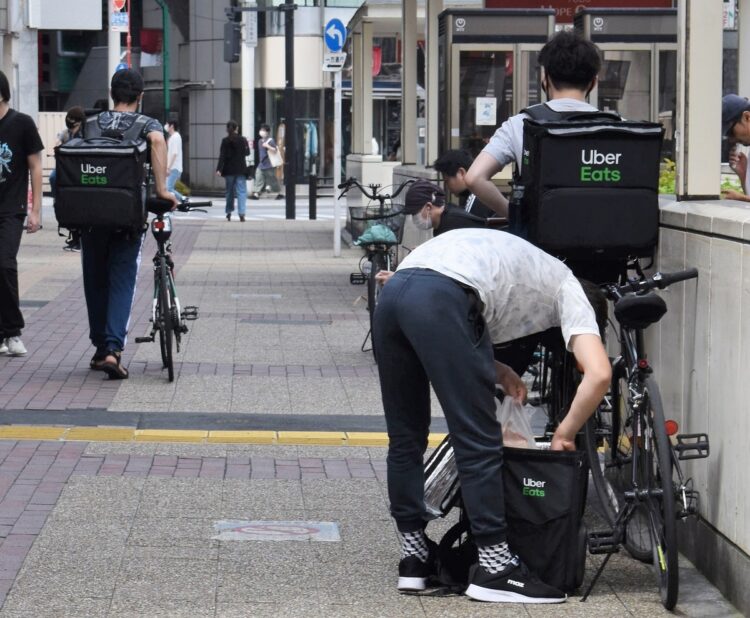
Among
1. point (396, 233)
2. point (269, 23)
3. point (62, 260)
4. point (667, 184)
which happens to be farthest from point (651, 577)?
point (269, 23)

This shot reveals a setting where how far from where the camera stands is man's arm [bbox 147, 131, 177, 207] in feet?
32.9

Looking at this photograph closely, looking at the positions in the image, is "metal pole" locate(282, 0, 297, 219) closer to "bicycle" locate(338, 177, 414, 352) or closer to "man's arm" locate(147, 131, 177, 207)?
"bicycle" locate(338, 177, 414, 352)

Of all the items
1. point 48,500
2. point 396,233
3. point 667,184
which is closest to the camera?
point 48,500

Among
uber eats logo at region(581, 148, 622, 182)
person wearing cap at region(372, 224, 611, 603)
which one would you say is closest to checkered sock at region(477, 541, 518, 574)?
person wearing cap at region(372, 224, 611, 603)

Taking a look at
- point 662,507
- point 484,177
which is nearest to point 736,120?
point 484,177

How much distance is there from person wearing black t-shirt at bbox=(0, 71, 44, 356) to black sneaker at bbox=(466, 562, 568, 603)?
20.9 feet

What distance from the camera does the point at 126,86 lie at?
10055mm

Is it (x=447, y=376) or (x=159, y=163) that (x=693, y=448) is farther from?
(x=159, y=163)

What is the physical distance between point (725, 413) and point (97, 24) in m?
26.6

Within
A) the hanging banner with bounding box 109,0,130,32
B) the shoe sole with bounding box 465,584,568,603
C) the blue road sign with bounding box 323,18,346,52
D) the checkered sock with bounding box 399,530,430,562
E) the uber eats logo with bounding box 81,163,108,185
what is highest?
the hanging banner with bounding box 109,0,130,32

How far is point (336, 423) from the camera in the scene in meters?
8.68

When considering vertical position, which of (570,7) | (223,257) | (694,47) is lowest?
(223,257)

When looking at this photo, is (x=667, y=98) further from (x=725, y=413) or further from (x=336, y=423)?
(x=725, y=413)

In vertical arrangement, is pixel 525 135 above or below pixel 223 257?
above
